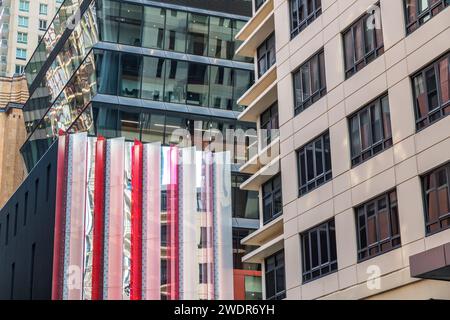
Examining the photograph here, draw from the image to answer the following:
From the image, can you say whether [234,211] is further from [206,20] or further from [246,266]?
[206,20]

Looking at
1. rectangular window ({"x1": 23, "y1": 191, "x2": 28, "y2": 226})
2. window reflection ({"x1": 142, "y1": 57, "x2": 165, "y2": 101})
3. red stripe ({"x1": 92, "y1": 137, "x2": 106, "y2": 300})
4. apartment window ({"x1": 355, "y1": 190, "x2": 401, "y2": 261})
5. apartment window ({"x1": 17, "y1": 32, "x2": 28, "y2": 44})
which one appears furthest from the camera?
apartment window ({"x1": 17, "y1": 32, "x2": 28, "y2": 44})

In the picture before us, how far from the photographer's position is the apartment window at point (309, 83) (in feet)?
112

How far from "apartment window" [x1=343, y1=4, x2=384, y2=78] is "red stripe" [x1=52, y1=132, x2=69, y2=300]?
95.4ft

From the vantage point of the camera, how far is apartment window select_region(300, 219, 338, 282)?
31547mm

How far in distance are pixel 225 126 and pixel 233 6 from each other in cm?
972

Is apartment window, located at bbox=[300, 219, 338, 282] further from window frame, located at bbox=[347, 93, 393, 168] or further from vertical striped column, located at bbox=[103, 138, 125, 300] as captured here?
vertical striped column, located at bbox=[103, 138, 125, 300]

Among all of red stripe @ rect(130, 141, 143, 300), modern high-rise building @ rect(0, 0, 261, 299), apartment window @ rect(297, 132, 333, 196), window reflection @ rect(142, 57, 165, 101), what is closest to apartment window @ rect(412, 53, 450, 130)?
apartment window @ rect(297, 132, 333, 196)

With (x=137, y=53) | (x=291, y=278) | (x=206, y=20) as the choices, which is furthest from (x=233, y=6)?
(x=291, y=278)

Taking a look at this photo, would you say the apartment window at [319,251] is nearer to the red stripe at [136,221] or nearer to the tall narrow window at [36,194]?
the red stripe at [136,221]

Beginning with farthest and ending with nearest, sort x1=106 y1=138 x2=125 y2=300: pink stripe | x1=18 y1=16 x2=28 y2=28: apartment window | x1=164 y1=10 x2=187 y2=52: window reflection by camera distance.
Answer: x1=18 y1=16 x2=28 y2=28: apartment window < x1=164 y1=10 x2=187 y2=52: window reflection < x1=106 y1=138 x2=125 y2=300: pink stripe

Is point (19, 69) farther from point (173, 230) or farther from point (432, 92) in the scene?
point (432, 92)

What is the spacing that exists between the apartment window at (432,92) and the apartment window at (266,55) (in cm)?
1378

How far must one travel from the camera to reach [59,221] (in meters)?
56.6

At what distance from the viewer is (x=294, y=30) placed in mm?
37031
